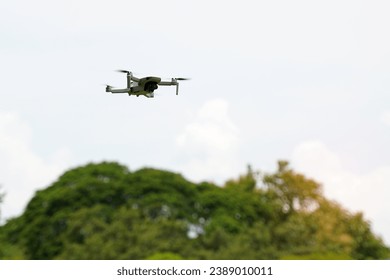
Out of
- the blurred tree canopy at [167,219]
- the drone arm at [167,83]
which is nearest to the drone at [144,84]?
the drone arm at [167,83]

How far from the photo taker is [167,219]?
50.8 m

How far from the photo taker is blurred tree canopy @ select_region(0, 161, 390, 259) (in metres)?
47.2

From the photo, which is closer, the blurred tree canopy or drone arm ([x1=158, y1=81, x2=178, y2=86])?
drone arm ([x1=158, y1=81, x2=178, y2=86])

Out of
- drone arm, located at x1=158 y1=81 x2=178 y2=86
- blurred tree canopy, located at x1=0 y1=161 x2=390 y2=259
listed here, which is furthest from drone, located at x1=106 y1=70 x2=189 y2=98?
blurred tree canopy, located at x1=0 y1=161 x2=390 y2=259

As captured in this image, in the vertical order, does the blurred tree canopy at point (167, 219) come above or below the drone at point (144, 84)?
above

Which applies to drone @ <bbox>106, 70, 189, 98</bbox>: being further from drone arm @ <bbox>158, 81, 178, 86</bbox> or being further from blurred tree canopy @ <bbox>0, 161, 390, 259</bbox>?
blurred tree canopy @ <bbox>0, 161, 390, 259</bbox>

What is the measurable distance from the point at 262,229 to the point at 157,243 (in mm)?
7926

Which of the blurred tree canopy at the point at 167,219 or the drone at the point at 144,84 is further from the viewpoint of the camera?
the blurred tree canopy at the point at 167,219

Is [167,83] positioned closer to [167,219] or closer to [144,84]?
[144,84]

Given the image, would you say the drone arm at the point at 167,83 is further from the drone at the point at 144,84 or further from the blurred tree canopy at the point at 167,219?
the blurred tree canopy at the point at 167,219

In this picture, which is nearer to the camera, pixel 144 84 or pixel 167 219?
pixel 144 84

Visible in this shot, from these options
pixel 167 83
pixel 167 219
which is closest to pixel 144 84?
pixel 167 83

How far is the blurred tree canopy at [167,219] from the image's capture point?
47.2 meters
